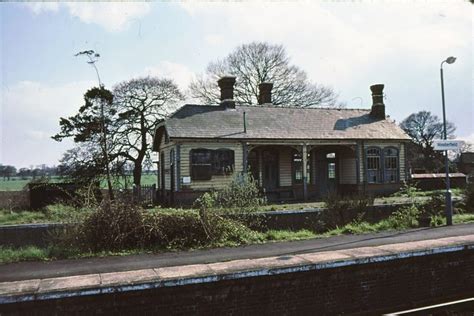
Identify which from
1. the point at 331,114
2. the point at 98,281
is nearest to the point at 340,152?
the point at 331,114

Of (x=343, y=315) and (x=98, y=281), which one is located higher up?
(x=98, y=281)

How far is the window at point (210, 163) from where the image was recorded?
20047 mm

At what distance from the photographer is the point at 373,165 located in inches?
Answer: 957

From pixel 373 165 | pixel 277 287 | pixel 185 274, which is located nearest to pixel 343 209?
pixel 277 287

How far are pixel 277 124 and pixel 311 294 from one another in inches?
697

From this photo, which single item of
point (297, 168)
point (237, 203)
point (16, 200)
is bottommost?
point (16, 200)

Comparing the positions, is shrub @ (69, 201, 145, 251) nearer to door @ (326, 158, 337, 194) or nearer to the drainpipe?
the drainpipe

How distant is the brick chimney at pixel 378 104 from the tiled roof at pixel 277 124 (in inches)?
16.3

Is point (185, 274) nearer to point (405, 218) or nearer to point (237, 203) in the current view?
point (237, 203)

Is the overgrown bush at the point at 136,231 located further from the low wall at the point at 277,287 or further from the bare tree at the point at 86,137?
the bare tree at the point at 86,137

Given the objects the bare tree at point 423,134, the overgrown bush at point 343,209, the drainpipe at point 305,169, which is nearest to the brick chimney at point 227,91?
the drainpipe at point 305,169

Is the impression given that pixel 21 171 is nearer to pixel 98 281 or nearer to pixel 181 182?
pixel 181 182

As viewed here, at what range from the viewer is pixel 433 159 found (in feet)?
163

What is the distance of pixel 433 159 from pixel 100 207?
4709 cm
